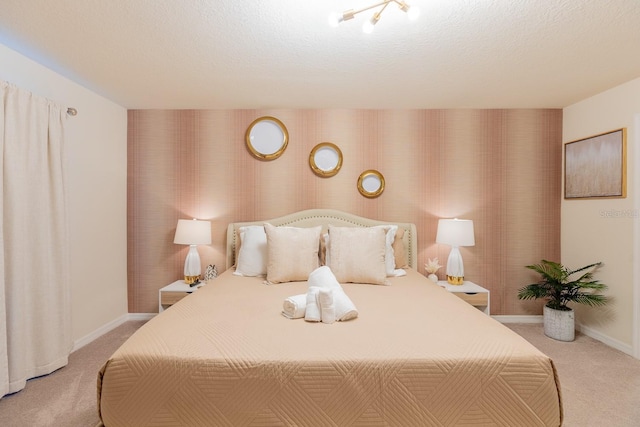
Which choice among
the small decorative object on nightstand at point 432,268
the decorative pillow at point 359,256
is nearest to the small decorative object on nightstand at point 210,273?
the decorative pillow at point 359,256

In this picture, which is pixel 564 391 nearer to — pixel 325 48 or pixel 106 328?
pixel 325 48

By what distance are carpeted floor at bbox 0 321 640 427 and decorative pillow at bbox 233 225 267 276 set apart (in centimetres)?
130

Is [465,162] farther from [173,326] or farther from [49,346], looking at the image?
[49,346]

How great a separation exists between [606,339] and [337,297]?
2.82m

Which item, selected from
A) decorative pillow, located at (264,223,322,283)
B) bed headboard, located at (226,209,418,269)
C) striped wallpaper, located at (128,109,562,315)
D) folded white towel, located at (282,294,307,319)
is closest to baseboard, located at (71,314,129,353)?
striped wallpaper, located at (128,109,562,315)

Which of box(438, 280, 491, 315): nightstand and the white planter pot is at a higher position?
box(438, 280, 491, 315): nightstand

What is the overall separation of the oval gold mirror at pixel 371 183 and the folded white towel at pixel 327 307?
1827 mm

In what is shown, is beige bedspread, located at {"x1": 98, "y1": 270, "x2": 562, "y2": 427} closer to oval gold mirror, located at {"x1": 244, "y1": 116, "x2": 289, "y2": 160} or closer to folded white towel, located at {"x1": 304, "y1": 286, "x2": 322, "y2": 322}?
folded white towel, located at {"x1": 304, "y1": 286, "x2": 322, "y2": 322}

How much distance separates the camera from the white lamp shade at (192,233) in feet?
9.66

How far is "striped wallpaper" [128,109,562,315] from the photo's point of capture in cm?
327

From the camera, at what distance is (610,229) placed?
107 inches

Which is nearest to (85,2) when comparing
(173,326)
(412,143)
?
(173,326)

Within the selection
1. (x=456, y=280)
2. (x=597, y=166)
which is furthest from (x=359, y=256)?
(x=597, y=166)

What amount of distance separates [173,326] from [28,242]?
1.43 meters
